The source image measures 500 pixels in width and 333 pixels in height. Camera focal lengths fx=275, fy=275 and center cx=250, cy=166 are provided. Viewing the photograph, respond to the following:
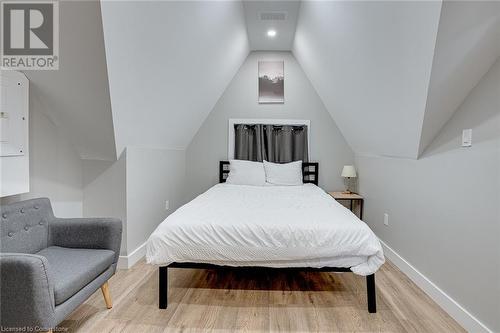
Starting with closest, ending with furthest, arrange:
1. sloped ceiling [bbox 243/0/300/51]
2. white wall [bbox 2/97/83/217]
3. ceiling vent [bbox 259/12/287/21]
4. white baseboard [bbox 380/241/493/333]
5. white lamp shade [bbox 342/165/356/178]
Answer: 1. white baseboard [bbox 380/241/493/333]
2. white wall [bbox 2/97/83/217]
3. sloped ceiling [bbox 243/0/300/51]
4. ceiling vent [bbox 259/12/287/21]
5. white lamp shade [bbox 342/165/356/178]

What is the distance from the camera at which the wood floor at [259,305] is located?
5.86 feet

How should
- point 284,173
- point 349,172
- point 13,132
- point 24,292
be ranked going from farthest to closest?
point 284,173 → point 349,172 → point 13,132 → point 24,292

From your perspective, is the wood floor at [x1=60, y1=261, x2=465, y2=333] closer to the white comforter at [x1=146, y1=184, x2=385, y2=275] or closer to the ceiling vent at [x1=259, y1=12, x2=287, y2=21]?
the white comforter at [x1=146, y1=184, x2=385, y2=275]

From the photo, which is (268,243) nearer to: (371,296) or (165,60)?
(371,296)

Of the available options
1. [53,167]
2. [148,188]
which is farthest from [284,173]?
[53,167]

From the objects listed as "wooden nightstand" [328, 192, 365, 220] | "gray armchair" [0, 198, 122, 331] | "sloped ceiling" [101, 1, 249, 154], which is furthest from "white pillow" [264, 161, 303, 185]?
"gray armchair" [0, 198, 122, 331]

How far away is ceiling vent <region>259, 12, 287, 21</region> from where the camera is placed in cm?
341

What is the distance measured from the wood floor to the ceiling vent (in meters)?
3.01

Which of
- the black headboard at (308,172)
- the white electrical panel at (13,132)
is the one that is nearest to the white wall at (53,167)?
the white electrical panel at (13,132)

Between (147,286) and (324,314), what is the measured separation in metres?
1.44

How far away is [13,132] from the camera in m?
1.91

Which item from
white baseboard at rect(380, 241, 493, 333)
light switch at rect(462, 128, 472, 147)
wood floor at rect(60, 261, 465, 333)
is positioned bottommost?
wood floor at rect(60, 261, 465, 333)

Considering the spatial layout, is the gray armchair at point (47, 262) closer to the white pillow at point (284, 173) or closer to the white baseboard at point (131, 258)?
the white baseboard at point (131, 258)

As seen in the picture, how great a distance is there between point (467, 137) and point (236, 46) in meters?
2.97
